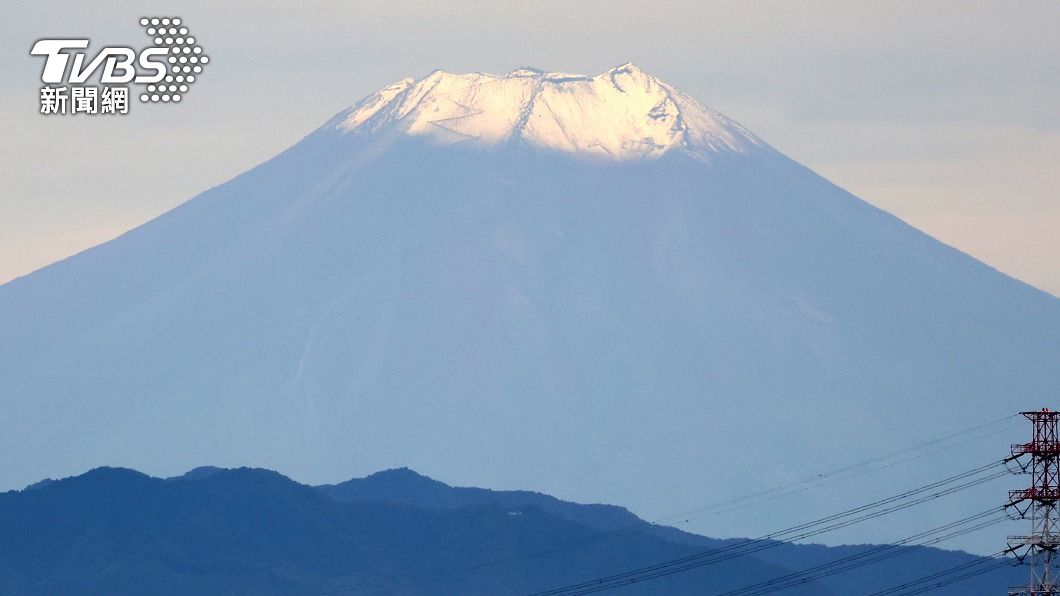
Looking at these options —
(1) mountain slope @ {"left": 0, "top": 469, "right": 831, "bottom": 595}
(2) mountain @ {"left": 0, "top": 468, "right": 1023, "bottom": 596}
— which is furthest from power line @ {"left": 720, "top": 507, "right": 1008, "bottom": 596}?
(1) mountain slope @ {"left": 0, "top": 469, "right": 831, "bottom": 595}

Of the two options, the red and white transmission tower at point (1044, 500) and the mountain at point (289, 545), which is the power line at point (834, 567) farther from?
the red and white transmission tower at point (1044, 500)

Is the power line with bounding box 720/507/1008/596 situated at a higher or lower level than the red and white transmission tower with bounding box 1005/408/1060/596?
higher

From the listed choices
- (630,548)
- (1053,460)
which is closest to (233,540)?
(630,548)

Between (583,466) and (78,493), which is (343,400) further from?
(78,493)

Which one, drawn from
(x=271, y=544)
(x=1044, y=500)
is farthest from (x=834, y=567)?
(x=1044, y=500)

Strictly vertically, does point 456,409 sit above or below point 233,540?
above

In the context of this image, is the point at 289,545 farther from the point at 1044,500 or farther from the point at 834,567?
the point at 1044,500

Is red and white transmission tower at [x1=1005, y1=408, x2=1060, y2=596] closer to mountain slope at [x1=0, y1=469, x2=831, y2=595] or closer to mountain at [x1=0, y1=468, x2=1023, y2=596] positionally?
mountain at [x1=0, y1=468, x2=1023, y2=596]

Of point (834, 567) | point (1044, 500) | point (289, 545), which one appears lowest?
point (1044, 500)

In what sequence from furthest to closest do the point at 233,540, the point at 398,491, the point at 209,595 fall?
1. the point at 398,491
2. the point at 233,540
3. the point at 209,595
